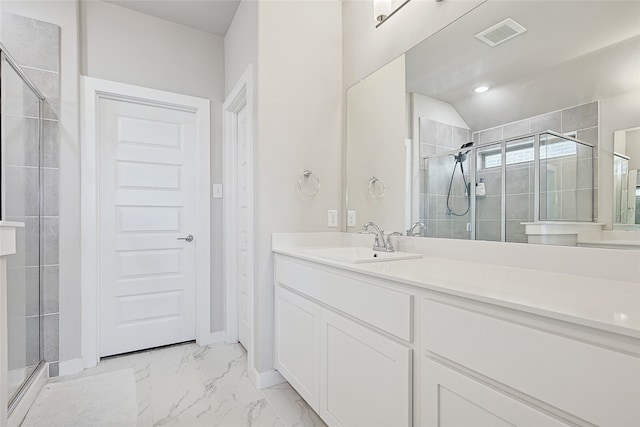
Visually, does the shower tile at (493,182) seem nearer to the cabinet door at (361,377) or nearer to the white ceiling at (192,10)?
the cabinet door at (361,377)

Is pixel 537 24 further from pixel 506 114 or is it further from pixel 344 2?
pixel 344 2

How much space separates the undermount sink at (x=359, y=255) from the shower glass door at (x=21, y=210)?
5.23 ft

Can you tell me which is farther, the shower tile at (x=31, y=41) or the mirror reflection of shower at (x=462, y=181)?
the shower tile at (x=31, y=41)

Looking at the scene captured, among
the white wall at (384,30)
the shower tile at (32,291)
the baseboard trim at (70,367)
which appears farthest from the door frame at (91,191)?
the white wall at (384,30)

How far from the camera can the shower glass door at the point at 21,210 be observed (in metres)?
1.69

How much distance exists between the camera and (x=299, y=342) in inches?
65.6

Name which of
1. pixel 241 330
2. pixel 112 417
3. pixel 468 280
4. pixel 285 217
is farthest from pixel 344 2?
pixel 112 417

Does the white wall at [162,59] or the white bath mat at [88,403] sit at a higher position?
the white wall at [162,59]

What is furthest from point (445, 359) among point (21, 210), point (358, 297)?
point (21, 210)

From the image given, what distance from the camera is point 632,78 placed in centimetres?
99

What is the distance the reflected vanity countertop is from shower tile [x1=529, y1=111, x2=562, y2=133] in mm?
530

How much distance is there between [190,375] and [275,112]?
5.83 feet

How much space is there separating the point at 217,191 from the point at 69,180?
986 millimetres

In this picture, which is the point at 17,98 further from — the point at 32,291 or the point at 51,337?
the point at 51,337
